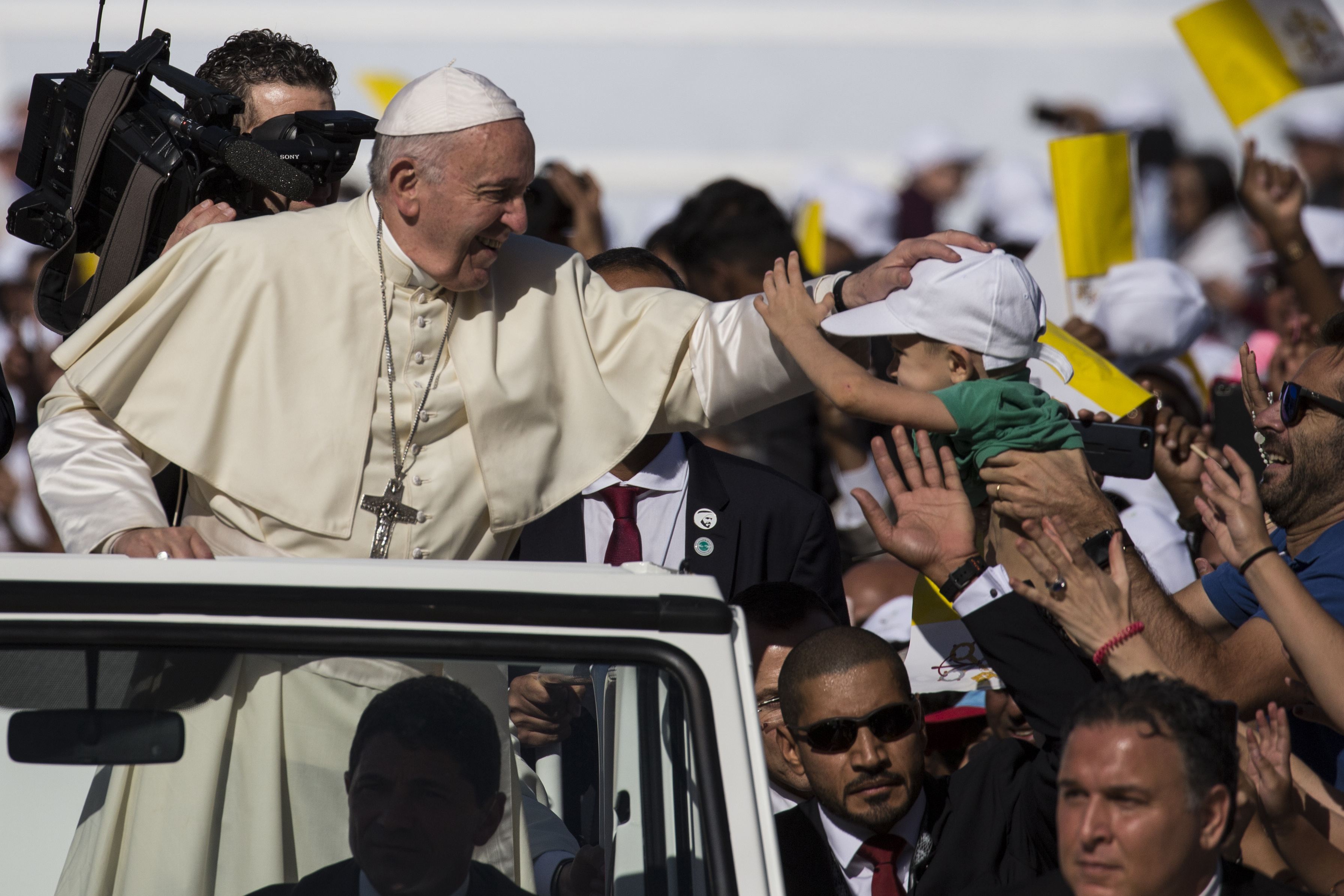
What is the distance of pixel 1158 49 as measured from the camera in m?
10.4

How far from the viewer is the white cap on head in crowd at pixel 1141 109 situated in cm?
999

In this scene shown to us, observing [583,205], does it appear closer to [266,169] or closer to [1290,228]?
[1290,228]

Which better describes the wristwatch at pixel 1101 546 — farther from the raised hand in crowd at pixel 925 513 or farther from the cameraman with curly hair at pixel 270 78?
the cameraman with curly hair at pixel 270 78

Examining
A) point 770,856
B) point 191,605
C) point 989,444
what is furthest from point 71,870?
point 989,444

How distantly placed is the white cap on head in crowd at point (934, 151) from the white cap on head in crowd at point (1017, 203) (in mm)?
357

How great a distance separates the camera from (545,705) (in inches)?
88.4

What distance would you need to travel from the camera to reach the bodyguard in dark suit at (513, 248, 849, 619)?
13.5 ft

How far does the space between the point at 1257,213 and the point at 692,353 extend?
3.20 m

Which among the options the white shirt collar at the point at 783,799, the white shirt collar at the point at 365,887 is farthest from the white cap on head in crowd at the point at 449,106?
the white shirt collar at the point at 783,799

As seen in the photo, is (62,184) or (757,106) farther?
(757,106)

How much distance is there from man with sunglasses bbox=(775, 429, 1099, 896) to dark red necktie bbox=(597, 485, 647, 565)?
802 millimetres

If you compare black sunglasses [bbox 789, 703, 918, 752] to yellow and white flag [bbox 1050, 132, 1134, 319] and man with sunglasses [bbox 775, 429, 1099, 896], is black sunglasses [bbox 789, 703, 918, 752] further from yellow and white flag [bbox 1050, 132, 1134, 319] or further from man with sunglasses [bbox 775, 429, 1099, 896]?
yellow and white flag [bbox 1050, 132, 1134, 319]

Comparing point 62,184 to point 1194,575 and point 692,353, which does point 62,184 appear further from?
point 1194,575

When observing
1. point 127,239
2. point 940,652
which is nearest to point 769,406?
point 940,652
